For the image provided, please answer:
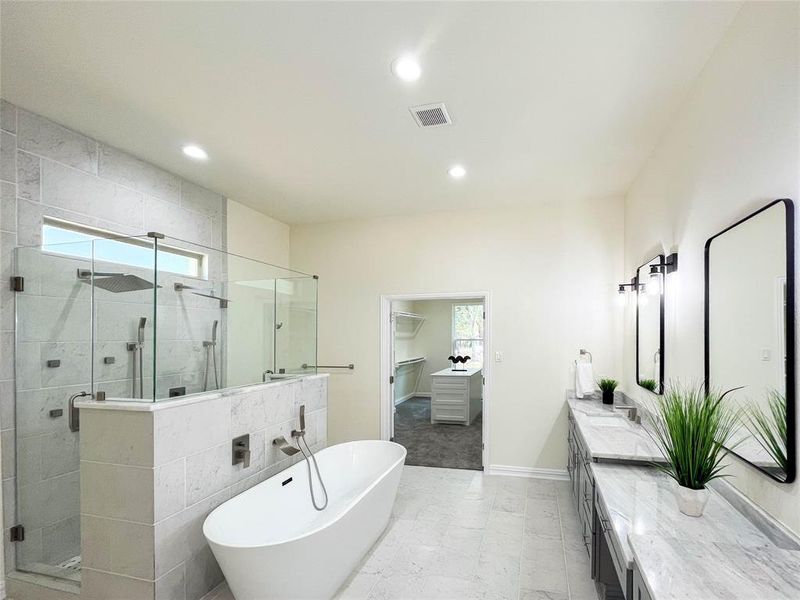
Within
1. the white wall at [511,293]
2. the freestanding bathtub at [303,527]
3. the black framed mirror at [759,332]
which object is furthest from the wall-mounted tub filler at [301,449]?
the black framed mirror at [759,332]

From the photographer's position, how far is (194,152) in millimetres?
3316

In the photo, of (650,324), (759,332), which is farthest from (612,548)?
(650,324)

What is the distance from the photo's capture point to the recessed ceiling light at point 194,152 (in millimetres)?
3224

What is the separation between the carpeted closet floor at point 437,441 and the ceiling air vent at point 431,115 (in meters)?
3.68

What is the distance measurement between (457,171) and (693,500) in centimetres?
284

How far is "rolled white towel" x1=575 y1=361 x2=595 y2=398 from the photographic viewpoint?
13.8ft

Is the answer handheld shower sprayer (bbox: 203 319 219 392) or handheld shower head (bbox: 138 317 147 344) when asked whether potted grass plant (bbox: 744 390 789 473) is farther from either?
handheld shower head (bbox: 138 317 147 344)

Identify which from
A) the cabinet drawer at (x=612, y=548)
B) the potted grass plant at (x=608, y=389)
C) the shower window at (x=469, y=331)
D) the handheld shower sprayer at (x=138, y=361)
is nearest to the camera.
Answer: the cabinet drawer at (x=612, y=548)

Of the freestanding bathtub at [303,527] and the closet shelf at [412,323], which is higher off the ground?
the closet shelf at [412,323]

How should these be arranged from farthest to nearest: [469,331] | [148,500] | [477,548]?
[469,331]
[477,548]
[148,500]

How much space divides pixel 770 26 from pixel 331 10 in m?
1.67

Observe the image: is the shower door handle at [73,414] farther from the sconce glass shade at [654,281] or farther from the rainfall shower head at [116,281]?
the sconce glass shade at [654,281]

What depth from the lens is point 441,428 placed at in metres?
6.83

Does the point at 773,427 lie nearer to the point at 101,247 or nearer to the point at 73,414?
the point at 101,247
